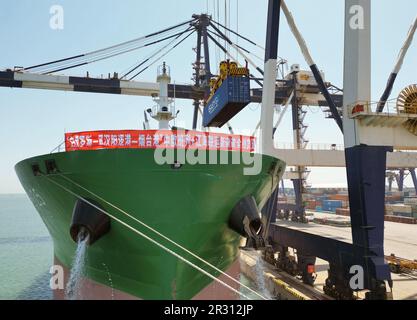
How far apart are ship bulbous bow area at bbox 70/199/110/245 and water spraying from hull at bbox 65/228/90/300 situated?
0.12m

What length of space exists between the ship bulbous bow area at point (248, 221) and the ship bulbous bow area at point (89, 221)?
384 centimetres

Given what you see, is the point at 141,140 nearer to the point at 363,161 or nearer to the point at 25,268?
the point at 363,161

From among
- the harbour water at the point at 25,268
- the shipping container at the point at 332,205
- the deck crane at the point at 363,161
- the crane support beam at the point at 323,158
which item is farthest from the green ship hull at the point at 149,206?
the shipping container at the point at 332,205

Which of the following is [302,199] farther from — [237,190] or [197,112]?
[237,190]

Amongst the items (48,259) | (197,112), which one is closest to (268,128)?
(197,112)

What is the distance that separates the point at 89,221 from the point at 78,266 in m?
2.08

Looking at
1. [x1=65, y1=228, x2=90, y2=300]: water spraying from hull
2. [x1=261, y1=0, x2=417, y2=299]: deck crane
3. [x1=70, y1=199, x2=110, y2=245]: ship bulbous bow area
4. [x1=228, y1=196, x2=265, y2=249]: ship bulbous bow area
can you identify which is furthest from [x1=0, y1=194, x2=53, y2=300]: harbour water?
[x1=261, y1=0, x2=417, y2=299]: deck crane

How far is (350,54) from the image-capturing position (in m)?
14.0

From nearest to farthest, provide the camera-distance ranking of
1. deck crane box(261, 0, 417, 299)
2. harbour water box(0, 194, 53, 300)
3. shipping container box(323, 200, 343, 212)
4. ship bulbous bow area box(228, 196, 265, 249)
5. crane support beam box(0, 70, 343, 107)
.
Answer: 1. ship bulbous bow area box(228, 196, 265, 249)
2. deck crane box(261, 0, 417, 299)
3. harbour water box(0, 194, 53, 300)
4. crane support beam box(0, 70, 343, 107)
5. shipping container box(323, 200, 343, 212)

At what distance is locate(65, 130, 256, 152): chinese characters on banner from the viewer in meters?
8.99

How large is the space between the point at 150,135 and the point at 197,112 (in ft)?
106

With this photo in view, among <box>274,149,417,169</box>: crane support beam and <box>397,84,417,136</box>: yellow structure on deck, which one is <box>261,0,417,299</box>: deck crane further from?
<box>274,149,417,169</box>: crane support beam

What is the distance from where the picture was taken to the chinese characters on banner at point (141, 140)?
8.99 meters

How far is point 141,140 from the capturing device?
29.6 feet
